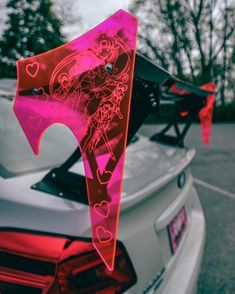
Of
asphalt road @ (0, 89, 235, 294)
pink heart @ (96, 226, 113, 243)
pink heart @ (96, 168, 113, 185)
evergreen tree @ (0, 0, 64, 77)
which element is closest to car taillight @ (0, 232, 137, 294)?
pink heart @ (96, 226, 113, 243)

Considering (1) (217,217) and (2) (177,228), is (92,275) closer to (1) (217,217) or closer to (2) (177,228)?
(2) (177,228)

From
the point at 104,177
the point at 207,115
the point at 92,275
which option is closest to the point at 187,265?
the point at 92,275

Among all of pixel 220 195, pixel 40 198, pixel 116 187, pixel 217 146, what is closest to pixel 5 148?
pixel 40 198

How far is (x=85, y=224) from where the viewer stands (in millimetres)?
1154

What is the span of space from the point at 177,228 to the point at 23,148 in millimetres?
908

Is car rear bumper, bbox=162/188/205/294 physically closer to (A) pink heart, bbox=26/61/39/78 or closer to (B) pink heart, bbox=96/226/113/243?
(B) pink heart, bbox=96/226/113/243

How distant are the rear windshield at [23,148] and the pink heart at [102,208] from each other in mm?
625

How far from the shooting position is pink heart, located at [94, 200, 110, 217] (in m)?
0.98

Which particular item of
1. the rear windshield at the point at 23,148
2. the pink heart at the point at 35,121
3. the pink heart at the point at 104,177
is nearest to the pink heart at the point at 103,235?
the pink heart at the point at 104,177

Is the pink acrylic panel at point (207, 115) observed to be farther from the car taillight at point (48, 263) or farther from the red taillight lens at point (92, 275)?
the car taillight at point (48, 263)

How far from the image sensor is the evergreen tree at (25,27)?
920 inches

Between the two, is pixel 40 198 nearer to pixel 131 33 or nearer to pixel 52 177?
pixel 52 177

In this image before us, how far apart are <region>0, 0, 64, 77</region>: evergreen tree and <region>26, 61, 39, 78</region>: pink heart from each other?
23.1 meters

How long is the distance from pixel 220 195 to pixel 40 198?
3296mm
